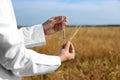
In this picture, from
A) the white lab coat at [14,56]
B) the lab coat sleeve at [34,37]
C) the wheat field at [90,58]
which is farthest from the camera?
the wheat field at [90,58]

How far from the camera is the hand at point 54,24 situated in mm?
1569

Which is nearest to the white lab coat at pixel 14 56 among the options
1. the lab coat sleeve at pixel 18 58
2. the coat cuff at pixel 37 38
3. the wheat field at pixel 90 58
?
the lab coat sleeve at pixel 18 58

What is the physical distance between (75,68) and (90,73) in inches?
12.3

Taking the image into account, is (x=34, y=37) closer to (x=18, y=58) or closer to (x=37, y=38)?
(x=37, y=38)

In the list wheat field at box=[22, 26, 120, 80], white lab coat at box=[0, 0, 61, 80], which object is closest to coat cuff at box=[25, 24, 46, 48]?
white lab coat at box=[0, 0, 61, 80]

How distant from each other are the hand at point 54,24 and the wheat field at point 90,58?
1430 mm

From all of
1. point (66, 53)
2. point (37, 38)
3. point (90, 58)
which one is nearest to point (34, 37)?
point (37, 38)

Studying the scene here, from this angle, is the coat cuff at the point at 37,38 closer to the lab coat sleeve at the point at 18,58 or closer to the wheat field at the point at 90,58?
the lab coat sleeve at the point at 18,58

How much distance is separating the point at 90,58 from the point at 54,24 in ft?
7.36

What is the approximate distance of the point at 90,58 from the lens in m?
3.81

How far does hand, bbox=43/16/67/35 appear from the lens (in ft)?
5.15

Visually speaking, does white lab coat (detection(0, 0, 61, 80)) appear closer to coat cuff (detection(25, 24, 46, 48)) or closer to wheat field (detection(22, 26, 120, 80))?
coat cuff (detection(25, 24, 46, 48))

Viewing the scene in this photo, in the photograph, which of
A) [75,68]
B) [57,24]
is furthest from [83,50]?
[57,24]

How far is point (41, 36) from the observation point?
4.92 feet
